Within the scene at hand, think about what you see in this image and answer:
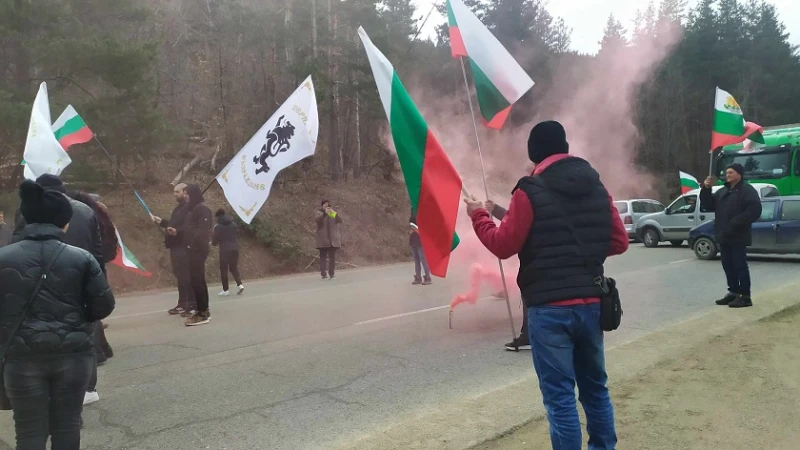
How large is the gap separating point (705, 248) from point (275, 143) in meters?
13.1

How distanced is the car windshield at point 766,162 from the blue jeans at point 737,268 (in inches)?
496

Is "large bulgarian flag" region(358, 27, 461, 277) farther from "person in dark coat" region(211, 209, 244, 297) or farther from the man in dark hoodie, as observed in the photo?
"person in dark coat" region(211, 209, 244, 297)

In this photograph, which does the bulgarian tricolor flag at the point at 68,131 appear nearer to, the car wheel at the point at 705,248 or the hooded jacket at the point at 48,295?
the hooded jacket at the point at 48,295

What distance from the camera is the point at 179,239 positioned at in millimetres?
9062

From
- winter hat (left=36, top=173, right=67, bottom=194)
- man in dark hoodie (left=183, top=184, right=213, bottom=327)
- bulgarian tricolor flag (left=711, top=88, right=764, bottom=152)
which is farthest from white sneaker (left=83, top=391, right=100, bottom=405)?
bulgarian tricolor flag (left=711, top=88, right=764, bottom=152)

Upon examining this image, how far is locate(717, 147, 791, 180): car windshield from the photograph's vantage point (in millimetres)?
19156

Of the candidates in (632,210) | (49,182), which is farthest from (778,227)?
A: (49,182)

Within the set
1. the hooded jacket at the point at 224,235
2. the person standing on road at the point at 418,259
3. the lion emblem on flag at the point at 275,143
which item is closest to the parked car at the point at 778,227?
the person standing on road at the point at 418,259

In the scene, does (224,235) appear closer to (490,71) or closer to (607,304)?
(490,71)

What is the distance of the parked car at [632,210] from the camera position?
2555 centimetres

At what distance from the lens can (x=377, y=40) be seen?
24125 mm

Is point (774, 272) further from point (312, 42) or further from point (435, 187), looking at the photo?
point (312, 42)

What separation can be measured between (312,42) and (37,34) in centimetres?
1217

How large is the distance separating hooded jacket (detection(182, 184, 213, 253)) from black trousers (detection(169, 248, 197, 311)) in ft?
1.64
